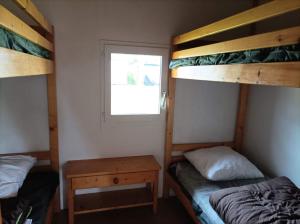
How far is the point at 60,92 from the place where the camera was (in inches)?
88.7

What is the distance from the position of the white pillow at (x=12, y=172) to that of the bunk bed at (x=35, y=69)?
0.22ft

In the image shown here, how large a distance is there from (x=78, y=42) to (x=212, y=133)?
185 centimetres

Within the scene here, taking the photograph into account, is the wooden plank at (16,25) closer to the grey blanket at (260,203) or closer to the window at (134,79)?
the window at (134,79)

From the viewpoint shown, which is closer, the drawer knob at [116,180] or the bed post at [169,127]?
the drawer knob at [116,180]

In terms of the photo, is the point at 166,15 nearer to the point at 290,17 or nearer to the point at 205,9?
the point at 205,9

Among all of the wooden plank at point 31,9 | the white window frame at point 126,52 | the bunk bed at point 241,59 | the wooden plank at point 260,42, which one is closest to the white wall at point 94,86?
the white window frame at point 126,52

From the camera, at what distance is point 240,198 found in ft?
5.15

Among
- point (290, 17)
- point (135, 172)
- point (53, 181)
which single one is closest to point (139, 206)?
point (135, 172)

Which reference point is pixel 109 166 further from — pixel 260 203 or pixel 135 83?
pixel 260 203

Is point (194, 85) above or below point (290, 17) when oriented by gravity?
below

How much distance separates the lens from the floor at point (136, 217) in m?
2.30

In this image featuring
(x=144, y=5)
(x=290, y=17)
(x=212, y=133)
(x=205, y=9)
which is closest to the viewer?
(x=290, y=17)

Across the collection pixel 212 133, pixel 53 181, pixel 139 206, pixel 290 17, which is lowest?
→ pixel 139 206

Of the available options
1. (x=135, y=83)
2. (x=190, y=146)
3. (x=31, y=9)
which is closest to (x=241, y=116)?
(x=190, y=146)
